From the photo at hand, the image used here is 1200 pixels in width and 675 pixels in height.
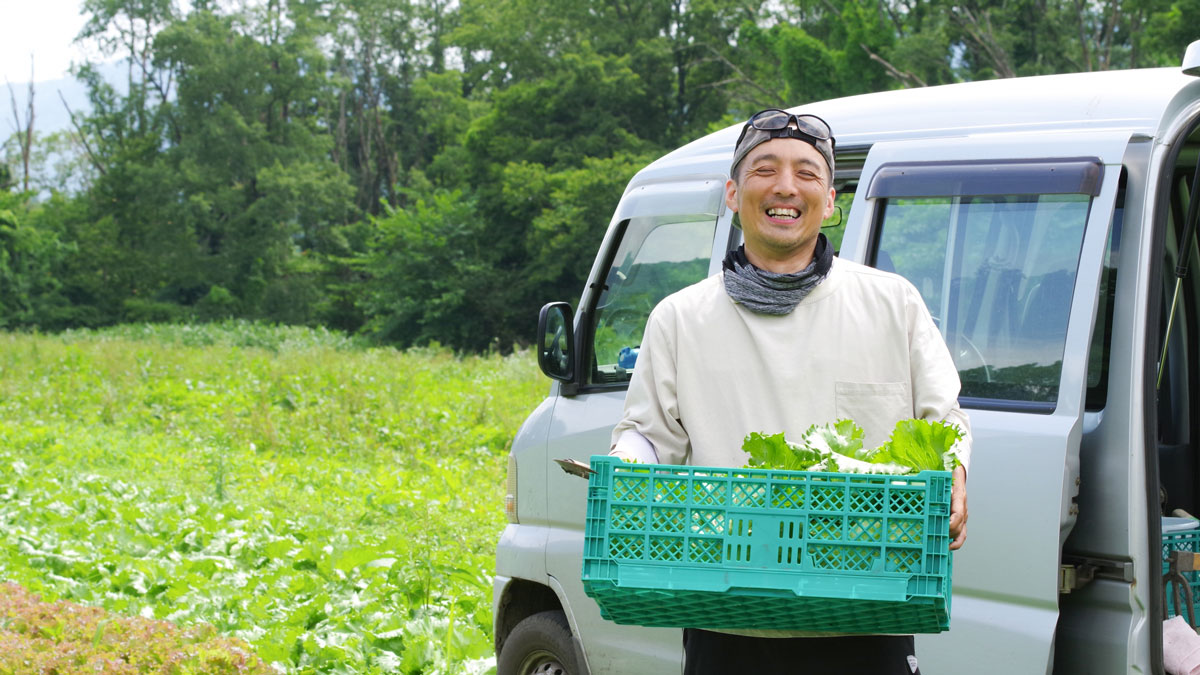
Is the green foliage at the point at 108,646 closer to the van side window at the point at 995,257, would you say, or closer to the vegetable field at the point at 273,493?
the vegetable field at the point at 273,493

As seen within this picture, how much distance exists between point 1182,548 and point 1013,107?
135cm

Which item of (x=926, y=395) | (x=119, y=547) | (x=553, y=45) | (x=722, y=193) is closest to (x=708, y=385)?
(x=926, y=395)

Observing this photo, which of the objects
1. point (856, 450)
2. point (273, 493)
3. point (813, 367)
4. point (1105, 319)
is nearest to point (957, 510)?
point (856, 450)

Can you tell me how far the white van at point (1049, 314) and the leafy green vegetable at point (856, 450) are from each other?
2.66 feet

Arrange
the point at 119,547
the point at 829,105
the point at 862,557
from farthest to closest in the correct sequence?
the point at 119,547, the point at 829,105, the point at 862,557

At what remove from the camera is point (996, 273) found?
357 cm

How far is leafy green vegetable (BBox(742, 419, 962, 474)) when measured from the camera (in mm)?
2461

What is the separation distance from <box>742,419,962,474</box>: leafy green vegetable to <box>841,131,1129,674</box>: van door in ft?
2.63

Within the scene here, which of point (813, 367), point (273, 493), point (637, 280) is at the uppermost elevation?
point (637, 280)

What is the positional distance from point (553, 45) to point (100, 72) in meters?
22.3

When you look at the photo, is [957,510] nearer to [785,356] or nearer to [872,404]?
[872,404]

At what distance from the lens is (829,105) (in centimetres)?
425

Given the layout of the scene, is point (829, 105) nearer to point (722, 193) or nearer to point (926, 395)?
point (722, 193)

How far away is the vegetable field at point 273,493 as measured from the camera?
267 inches
